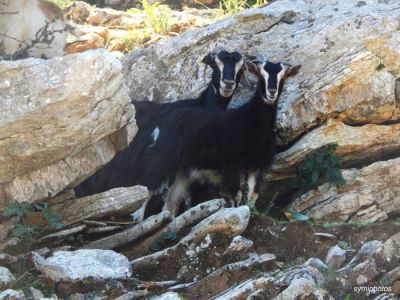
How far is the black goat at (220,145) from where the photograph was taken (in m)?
9.22

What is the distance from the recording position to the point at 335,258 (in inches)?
263

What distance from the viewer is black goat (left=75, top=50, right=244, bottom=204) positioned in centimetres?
959

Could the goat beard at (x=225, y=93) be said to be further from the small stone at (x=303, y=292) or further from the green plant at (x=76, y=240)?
the small stone at (x=303, y=292)

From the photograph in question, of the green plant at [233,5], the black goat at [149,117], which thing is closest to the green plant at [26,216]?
the black goat at [149,117]

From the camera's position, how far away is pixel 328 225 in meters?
7.41

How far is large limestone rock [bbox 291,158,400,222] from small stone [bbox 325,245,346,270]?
2.22 meters

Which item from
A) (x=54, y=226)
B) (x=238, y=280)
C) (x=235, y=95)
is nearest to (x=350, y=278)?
(x=238, y=280)

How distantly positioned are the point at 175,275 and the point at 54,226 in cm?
106

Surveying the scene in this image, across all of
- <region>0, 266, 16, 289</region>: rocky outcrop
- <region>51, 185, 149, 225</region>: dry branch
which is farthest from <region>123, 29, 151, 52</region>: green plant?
<region>0, 266, 16, 289</region>: rocky outcrop

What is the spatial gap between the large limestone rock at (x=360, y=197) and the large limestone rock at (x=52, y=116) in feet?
8.55

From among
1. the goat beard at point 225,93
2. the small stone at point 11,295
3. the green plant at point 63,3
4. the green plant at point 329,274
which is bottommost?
the green plant at point 329,274

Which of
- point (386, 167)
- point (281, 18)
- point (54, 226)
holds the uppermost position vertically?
point (281, 18)

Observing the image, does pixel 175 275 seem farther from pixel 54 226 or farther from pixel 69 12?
pixel 69 12

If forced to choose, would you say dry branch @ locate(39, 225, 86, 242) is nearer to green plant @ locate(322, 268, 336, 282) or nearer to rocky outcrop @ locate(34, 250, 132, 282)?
rocky outcrop @ locate(34, 250, 132, 282)
